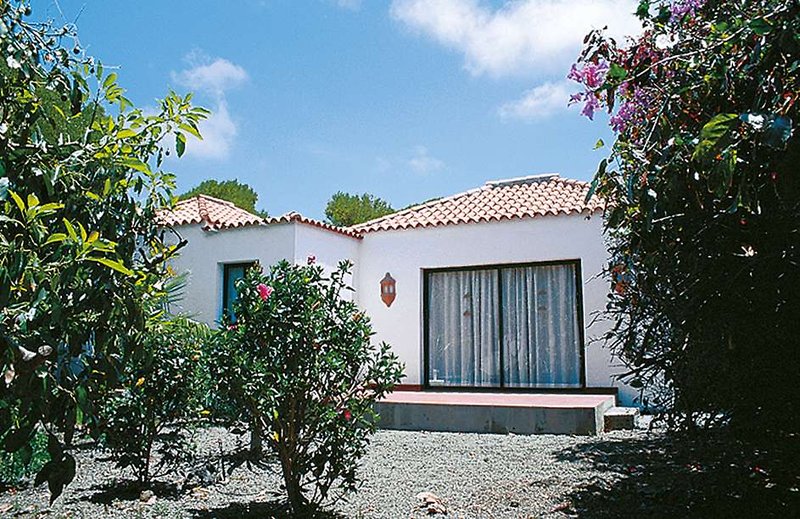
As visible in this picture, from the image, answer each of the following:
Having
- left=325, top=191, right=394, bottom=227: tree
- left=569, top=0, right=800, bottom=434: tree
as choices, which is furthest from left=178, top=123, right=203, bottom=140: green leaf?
left=325, top=191, right=394, bottom=227: tree

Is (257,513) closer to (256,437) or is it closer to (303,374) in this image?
(256,437)

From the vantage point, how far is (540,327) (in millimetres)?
13320

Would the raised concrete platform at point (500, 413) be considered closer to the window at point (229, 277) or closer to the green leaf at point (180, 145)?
the window at point (229, 277)

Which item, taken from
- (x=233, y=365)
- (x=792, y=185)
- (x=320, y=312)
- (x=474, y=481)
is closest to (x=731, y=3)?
(x=792, y=185)

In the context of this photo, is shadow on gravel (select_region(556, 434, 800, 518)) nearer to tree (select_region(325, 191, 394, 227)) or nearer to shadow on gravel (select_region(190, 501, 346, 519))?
shadow on gravel (select_region(190, 501, 346, 519))

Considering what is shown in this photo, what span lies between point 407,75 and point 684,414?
28.1 feet

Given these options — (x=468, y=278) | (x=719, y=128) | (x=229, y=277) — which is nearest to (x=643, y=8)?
(x=719, y=128)

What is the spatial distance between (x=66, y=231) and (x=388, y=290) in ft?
39.1

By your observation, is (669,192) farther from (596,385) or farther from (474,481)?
(596,385)

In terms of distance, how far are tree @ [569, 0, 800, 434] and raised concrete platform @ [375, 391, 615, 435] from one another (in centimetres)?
413

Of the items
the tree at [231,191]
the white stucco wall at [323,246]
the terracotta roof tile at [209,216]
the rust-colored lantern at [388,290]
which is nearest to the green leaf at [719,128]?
the white stucco wall at [323,246]

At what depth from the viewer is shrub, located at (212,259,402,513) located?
17.1 ft

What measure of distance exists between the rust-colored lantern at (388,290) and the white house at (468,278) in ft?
0.07

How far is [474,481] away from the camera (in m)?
6.78
